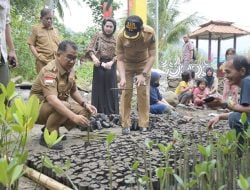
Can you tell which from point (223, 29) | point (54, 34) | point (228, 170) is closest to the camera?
point (228, 170)

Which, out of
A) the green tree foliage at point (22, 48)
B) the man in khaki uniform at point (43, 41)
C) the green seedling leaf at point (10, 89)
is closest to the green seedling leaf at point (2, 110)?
the green seedling leaf at point (10, 89)

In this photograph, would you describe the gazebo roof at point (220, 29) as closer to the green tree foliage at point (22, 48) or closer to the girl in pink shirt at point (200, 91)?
the girl in pink shirt at point (200, 91)

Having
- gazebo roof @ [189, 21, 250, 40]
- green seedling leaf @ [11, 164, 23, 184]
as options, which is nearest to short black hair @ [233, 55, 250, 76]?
green seedling leaf @ [11, 164, 23, 184]

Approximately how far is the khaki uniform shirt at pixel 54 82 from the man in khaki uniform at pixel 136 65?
2.26 ft

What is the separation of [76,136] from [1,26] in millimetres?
1409

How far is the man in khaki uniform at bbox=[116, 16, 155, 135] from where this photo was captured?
3990 mm

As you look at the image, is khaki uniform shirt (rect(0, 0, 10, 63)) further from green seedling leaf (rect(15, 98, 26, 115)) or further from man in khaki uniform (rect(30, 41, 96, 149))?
green seedling leaf (rect(15, 98, 26, 115))

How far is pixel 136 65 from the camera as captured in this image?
165 inches

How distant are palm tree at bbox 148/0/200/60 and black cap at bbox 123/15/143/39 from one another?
585 inches

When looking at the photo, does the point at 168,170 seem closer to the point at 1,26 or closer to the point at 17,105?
the point at 17,105

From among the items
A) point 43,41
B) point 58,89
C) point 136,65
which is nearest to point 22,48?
point 43,41

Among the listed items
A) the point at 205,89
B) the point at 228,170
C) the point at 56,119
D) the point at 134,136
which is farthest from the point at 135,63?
the point at 205,89

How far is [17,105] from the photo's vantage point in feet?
3.86

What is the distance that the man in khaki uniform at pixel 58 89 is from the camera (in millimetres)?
3141
